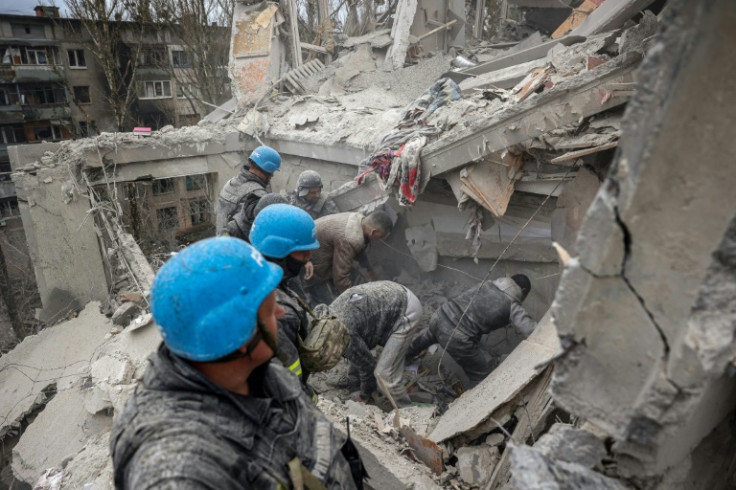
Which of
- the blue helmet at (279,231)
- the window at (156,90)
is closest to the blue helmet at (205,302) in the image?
the blue helmet at (279,231)

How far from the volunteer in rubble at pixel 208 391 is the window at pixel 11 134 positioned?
30.4 metres

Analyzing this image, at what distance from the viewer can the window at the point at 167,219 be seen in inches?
601

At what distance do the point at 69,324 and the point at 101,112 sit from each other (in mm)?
23712

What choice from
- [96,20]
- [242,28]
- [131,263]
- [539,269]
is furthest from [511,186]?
[96,20]

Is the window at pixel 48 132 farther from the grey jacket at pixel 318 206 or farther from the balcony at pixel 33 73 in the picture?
the grey jacket at pixel 318 206

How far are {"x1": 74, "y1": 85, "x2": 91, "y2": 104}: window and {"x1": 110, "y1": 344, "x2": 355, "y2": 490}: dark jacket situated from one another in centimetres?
2815

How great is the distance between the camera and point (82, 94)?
80.4ft

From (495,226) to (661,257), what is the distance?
167 inches

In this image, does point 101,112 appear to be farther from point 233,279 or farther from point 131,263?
point 233,279

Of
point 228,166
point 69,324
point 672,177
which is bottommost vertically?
point 69,324

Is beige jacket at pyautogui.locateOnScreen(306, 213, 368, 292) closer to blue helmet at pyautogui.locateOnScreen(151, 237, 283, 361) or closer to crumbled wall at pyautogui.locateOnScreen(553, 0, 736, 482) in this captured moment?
blue helmet at pyautogui.locateOnScreen(151, 237, 283, 361)

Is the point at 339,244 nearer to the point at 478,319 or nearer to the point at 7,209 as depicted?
the point at 478,319

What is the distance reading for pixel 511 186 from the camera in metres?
4.50

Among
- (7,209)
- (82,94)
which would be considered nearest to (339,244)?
(82,94)
